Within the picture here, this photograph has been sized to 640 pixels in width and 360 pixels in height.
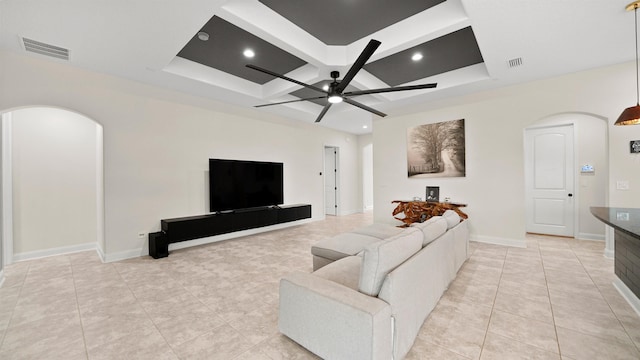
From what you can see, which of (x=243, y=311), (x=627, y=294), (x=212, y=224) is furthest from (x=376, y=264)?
(x=212, y=224)

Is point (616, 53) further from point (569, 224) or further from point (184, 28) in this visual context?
point (184, 28)

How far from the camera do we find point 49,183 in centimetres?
396

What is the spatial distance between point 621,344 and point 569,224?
13.5 feet

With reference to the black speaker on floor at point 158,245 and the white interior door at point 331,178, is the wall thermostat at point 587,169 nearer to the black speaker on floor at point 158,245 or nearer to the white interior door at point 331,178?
the white interior door at point 331,178

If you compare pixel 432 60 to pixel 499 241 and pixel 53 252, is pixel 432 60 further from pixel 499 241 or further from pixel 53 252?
pixel 53 252

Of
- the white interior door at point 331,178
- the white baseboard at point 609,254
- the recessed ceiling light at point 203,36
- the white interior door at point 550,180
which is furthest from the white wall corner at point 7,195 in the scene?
the white interior door at point 550,180

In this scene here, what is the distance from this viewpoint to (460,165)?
4797 millimetres

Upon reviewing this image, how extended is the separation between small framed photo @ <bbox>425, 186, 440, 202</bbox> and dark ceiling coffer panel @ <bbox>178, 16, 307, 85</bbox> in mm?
3559

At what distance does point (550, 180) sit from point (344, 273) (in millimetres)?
5469

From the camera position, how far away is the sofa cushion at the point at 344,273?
6.29 feet

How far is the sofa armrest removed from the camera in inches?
53.6

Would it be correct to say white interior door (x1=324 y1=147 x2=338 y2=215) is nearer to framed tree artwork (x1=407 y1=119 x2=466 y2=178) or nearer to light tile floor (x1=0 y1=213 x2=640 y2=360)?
framed tree artwork (x1=407 y1=119 x2=466 y2=178)

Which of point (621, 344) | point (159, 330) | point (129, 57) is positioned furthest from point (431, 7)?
point (159, 330)

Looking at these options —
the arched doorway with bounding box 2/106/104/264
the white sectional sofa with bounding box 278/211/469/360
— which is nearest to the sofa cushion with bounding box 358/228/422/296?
the white sectional sofa with bounding box 278/211/469/360
